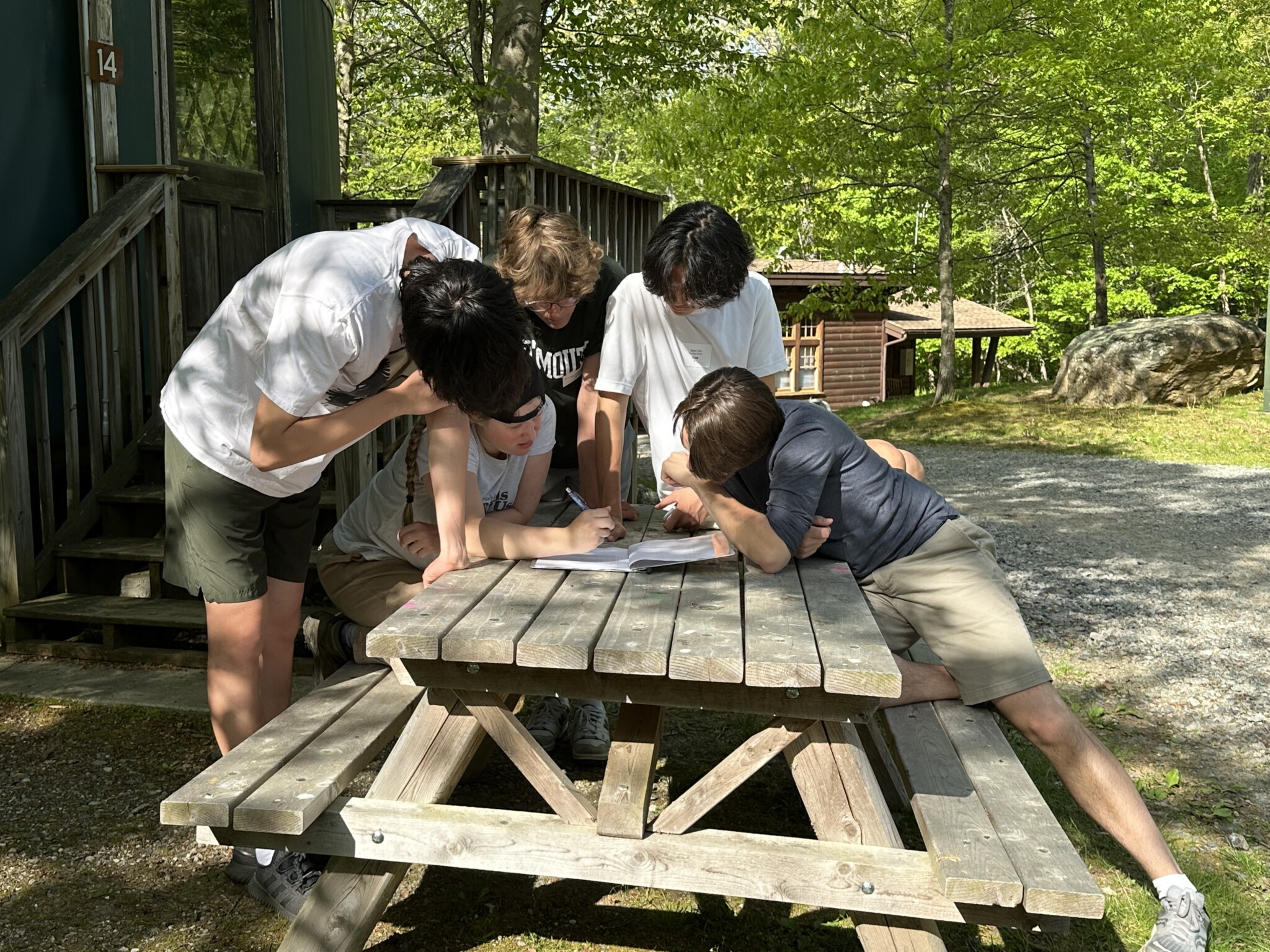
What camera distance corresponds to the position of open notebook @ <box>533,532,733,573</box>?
2838 mm

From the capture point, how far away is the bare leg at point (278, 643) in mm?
3025

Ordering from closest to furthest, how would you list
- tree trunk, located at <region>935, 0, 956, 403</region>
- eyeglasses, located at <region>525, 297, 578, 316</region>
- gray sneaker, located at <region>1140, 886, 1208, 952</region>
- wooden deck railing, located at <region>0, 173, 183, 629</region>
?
gray sneaker, located at <region>1140, 886, 1208, 952</region>, eyeglasses, located at <region>525, 297, 578, 316</region>, wooden deck railing, located at <region>0, 173, 183, 629</region>, tree trunk, located at <region>935, 0, 956, 403</region>

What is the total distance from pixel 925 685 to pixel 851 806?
0.70 meters

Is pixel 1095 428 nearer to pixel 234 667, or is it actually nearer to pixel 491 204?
pixel 491 204

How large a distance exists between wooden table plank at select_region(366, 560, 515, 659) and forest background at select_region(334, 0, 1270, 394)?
7.24 metres

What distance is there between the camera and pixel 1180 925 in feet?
8.60

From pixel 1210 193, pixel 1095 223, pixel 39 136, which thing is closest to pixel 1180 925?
pixel 39 136

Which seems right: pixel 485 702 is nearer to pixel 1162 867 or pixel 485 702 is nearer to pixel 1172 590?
pixel 1162 867

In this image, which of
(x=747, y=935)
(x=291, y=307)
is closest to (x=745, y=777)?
(x=747, y=935)

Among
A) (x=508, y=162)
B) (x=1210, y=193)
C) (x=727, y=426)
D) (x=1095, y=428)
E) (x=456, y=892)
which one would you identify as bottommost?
(x=456, y=892)

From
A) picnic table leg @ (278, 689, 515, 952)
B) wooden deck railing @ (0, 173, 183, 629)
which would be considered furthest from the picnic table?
wooden deck railing @ (0, 173, 183, 629)

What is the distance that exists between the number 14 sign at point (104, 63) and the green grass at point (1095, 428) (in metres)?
10.6

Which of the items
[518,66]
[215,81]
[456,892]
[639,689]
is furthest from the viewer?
[518,66]

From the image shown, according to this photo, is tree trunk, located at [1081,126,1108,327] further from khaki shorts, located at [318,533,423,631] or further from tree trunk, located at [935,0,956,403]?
khaki shorts, located at [318,533,423,631]
